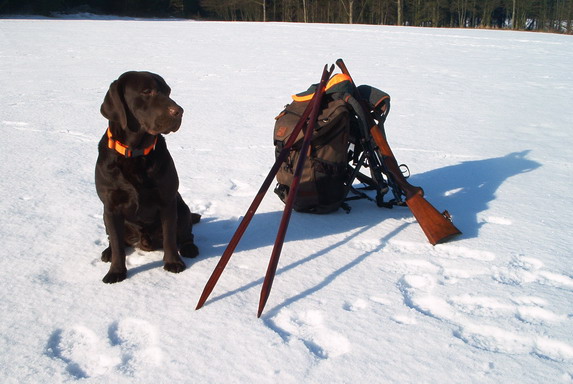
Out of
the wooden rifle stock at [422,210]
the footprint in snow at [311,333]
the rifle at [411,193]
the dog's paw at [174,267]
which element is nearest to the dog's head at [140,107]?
the dog's paw at [174,267]

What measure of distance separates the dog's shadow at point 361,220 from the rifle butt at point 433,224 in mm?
210

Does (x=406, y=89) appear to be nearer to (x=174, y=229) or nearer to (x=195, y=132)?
(x=195, y=132)

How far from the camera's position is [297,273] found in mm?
2766

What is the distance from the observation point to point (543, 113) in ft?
24.6

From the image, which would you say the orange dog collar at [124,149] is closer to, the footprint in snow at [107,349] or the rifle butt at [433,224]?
the footprint in snow at [107,349]

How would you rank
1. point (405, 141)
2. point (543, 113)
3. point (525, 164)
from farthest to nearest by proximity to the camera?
1. point (543, 113)
2. point (405, 141)
3. point (525, 164)

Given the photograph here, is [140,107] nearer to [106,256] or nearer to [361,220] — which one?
[106,256]

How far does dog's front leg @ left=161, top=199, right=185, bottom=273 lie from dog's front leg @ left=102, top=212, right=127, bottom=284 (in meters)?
0.23

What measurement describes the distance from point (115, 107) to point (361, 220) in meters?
2.01

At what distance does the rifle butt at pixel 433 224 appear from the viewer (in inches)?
124

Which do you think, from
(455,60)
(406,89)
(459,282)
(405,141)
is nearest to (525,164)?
(405,141)

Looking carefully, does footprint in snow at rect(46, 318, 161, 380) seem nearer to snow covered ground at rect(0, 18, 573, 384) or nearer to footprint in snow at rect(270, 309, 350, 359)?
snow covered ground at rect(0, 18, 573, 384)

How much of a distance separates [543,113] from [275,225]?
6.05 meters

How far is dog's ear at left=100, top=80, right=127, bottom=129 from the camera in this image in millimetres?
2381
